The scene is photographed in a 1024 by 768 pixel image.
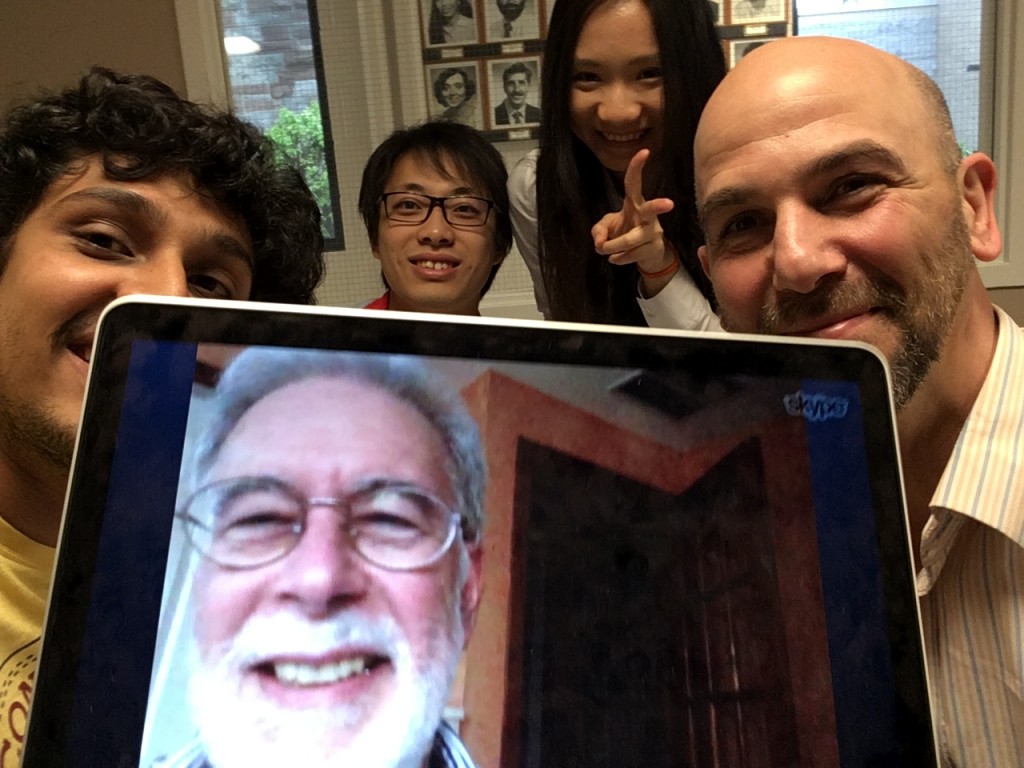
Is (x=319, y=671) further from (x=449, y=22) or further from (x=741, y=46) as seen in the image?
(x=741, y=46)

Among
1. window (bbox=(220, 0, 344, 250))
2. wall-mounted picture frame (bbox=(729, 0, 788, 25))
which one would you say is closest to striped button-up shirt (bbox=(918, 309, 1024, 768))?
wall-mounted picture frame (bbox=(729, 0, 788, 25))

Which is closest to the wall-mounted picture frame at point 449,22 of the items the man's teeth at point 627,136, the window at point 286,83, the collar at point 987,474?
the window at point 286,83

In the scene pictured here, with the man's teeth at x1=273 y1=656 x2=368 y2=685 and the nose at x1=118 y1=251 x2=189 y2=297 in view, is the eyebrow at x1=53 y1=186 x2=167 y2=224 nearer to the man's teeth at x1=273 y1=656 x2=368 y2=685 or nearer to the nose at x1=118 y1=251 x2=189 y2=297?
the nose at x1=118 y1=251 x2=189 y2=297

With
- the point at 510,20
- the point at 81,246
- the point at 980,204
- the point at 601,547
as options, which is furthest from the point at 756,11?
the point at 601,547

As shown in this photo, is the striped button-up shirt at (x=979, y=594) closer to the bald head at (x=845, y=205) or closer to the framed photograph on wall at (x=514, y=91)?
the bald head at (x=845, y=205)

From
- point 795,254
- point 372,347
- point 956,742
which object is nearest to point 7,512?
point 372,347

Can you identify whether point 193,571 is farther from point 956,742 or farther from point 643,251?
point 643,251
